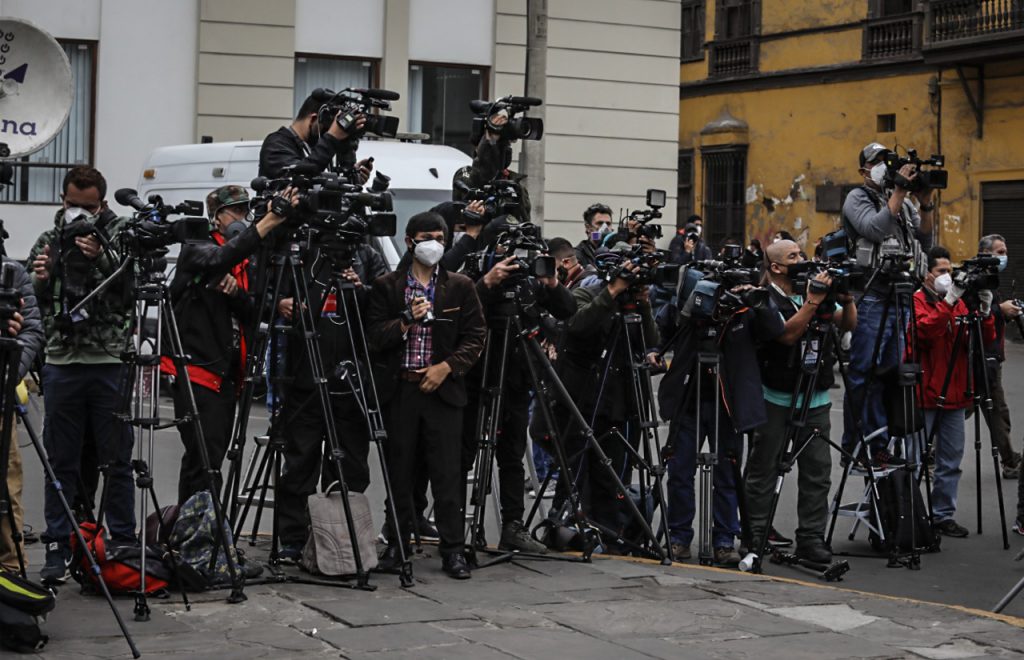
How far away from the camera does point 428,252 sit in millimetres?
8406

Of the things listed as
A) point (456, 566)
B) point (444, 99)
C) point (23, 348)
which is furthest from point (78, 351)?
point (444, 99)

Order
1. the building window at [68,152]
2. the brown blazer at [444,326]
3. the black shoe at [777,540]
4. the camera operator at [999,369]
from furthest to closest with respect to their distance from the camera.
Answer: the building window at [68,152] → the camera operator at [999,369] → the black shoe at [777,540] → the brown blazer at [444,326]

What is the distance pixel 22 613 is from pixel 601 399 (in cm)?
410

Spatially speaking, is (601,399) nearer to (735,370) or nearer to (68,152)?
(735,370)

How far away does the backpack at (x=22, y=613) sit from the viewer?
6.54 meters

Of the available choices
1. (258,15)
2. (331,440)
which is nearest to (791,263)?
(331,440)

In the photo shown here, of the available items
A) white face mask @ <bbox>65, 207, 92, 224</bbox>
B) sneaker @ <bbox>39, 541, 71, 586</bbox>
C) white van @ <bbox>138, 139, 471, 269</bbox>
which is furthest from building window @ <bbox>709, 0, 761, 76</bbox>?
sneaker @ <bbox>39, 541, 71, 586</bbox>

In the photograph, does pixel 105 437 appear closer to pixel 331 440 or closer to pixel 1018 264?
pixel 331 440

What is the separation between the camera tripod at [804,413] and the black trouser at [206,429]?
3175 millimetres

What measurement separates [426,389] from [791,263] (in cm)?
262

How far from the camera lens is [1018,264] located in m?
30.4

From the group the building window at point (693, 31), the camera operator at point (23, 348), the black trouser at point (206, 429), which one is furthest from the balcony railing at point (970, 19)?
the camera operator at point (23, 348)

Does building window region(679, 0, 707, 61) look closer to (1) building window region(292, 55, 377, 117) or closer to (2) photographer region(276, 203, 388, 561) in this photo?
(1) building window region(292, 55, 377, 117)

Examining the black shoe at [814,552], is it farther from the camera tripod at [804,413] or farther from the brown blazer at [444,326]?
the brown blazer at [444,326]
